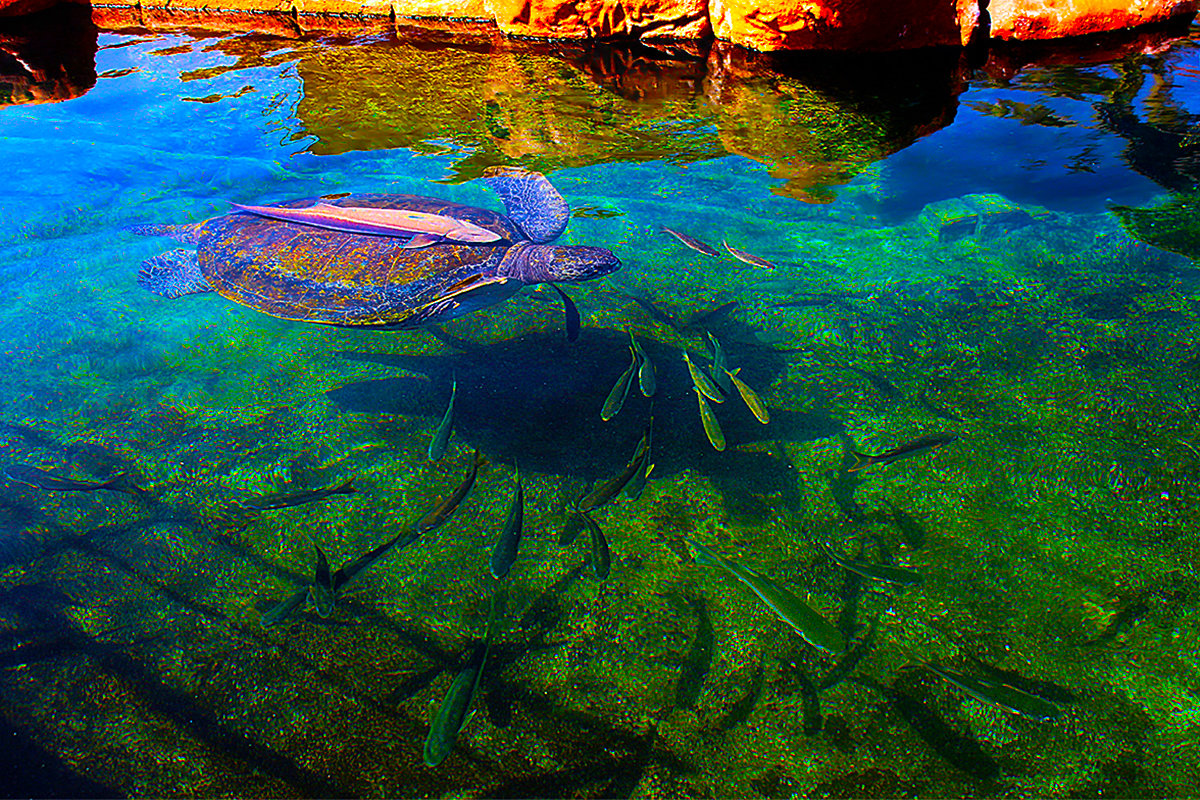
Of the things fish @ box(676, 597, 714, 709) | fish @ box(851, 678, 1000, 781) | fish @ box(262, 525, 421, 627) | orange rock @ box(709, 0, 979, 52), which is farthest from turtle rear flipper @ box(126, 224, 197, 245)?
orange rock @ box(709, 0, 979, 52)

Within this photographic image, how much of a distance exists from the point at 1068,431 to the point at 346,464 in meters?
2.45

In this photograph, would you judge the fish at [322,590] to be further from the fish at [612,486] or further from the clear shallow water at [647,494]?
the fish at [612,486]

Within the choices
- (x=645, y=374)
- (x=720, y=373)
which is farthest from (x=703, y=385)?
(x=720, y=373)

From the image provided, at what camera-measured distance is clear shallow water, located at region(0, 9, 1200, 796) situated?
1331mm

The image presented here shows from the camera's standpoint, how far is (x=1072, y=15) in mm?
6422

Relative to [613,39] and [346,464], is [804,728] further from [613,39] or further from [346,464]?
[613,39]

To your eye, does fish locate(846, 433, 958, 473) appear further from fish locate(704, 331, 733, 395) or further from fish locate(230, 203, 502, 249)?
fish locate(230, 203, 502, 249)

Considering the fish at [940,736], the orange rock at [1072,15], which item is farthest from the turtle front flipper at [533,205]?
the orange rock at [1072,15]

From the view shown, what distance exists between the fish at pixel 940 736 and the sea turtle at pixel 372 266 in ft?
5.15

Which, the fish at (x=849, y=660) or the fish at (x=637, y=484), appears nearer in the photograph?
the fish at (x=849, y=660)

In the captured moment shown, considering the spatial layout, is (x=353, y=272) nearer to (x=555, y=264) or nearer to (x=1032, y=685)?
(x=555, y=264)

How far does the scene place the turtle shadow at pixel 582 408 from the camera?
6.50 feet

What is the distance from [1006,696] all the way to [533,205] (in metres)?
2.67

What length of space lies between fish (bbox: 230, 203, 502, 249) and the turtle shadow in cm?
50
